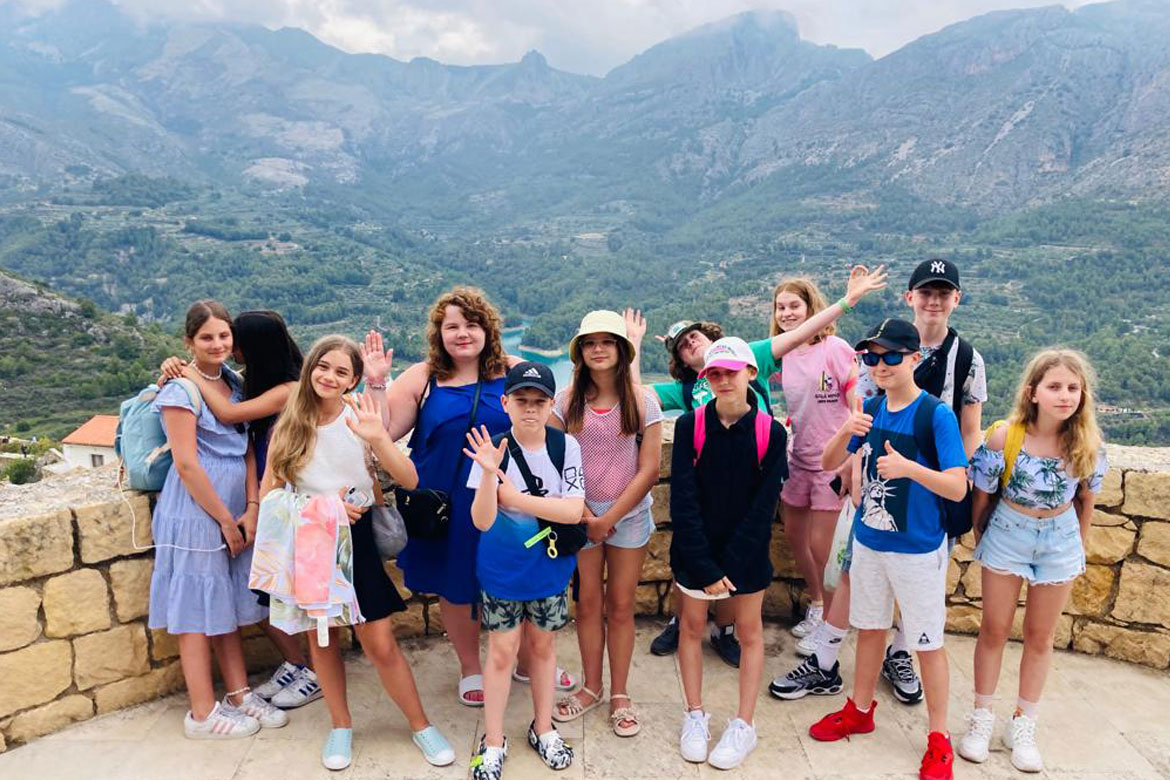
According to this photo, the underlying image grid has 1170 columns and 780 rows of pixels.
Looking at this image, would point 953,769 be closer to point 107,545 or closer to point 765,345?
point 765,345

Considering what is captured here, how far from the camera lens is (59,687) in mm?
2691

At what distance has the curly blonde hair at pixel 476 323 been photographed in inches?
105

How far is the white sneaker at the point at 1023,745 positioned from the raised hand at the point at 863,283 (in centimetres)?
168

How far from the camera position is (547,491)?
2.44 metres

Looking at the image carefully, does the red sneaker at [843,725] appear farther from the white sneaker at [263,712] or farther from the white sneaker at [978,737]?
the white sneaker at [263,712]

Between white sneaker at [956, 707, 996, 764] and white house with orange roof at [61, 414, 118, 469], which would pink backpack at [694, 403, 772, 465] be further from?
white house with orange roof at [61, 414, 118, 469]

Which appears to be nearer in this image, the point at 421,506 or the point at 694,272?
the point at 421,506

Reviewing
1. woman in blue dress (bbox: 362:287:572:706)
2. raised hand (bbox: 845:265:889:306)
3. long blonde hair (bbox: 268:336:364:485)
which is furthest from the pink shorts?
long blonde hair (bbox: 268:336:364:485)

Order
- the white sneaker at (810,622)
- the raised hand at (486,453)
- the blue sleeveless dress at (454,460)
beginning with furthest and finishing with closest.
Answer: the white sneaker at (810,622) < the blue sleeveless dress at (454,460) < the raised hand at (486,453)

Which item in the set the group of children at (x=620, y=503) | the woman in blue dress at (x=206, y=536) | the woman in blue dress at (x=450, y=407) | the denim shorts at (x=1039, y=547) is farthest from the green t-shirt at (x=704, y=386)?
the woman in blue dress at (x=206, y=536)

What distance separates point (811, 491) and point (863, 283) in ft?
2.98

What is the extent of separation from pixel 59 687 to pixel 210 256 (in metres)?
99.5

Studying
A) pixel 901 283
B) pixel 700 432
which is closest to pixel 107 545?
pixel 700 432

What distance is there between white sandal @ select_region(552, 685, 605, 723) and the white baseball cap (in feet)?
4.49
